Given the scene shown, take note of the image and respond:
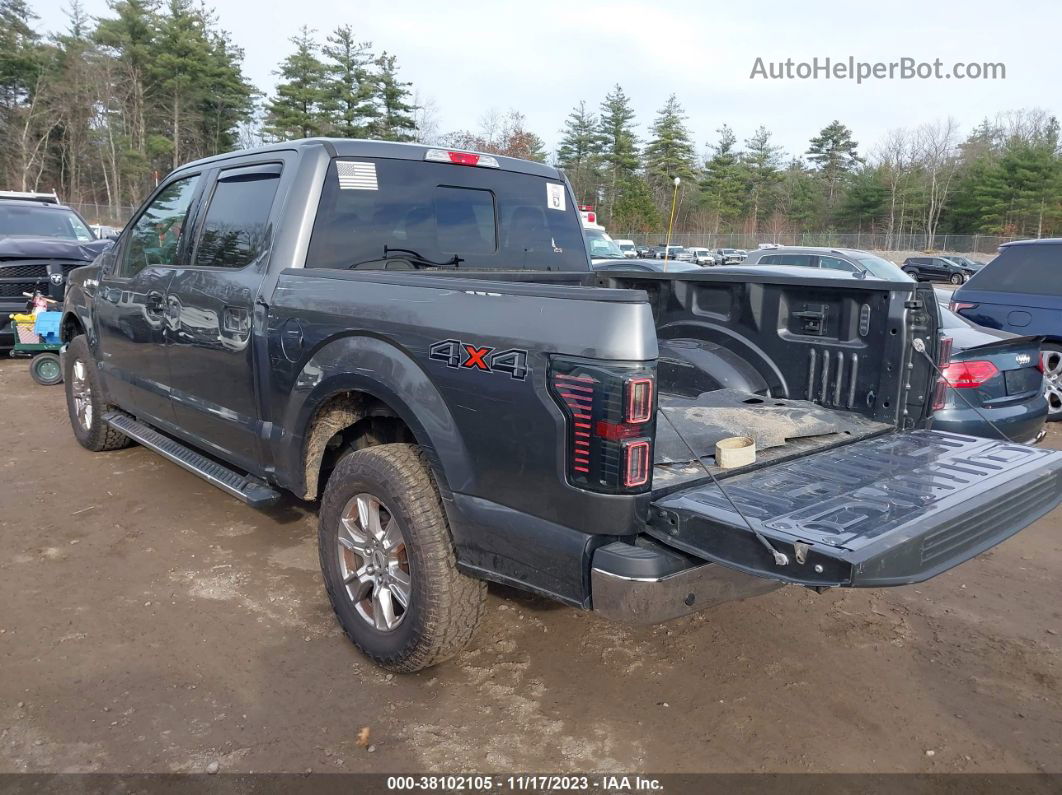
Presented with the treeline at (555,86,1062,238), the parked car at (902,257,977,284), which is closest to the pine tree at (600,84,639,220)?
the treeline at (555,86,1062,238)

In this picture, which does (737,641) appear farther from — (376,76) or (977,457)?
(376,76)

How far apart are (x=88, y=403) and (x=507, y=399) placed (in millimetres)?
4844

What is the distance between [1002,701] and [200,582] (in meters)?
3.68

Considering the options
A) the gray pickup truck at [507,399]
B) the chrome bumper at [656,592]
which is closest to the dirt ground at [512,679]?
the gray pickup truck at [507,399]

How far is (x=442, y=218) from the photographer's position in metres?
4.14

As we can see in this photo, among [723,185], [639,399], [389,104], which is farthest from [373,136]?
[639,399]

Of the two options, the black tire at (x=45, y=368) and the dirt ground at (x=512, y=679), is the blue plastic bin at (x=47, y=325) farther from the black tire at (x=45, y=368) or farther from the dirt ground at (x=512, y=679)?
the dirt ground at (x=512, y=679)

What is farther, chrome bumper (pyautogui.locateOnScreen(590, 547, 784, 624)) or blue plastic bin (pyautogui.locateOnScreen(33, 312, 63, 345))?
blue plastic bin (pyautogui.locateOnScreen(33, 312, 63, 345))

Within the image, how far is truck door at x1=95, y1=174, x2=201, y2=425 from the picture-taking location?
457 cm

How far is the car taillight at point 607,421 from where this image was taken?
2.38m

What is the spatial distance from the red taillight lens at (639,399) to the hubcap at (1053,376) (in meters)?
7.18

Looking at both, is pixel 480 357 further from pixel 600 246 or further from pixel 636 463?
pixel 600 246

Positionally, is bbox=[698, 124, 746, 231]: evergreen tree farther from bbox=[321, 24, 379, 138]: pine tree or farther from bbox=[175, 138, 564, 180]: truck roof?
bbox=[175, 138, 564, 180]: truck roof

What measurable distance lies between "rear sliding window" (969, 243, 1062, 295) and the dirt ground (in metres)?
4.49
